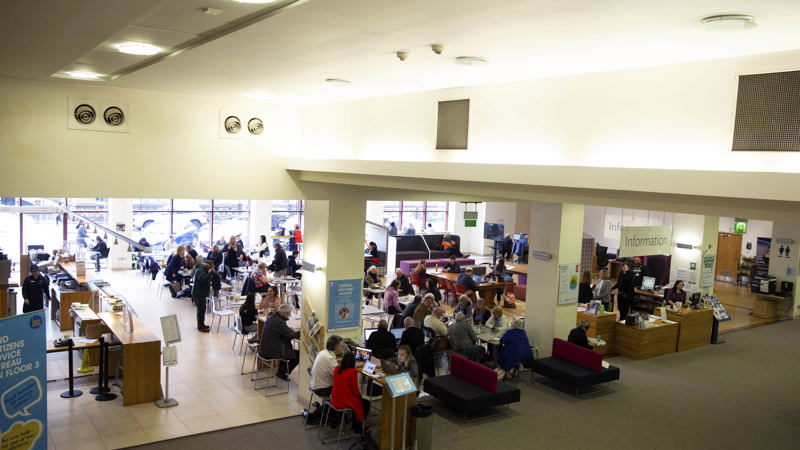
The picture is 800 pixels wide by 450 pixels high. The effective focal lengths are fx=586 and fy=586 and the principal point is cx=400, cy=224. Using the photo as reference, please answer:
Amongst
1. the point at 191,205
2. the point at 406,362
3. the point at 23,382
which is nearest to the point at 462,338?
the point at 406,362

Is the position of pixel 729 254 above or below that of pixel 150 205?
below

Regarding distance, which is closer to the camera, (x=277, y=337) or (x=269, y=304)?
(x=277, y=337)

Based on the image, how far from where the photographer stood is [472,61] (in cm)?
453

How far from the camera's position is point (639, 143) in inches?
178

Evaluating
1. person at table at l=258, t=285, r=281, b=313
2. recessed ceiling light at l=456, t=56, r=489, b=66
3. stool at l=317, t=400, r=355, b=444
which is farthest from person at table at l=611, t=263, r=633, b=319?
recessed ceiling light at l=456, t=56, r=489, b=66

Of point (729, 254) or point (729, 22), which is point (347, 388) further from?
point (729, 254)

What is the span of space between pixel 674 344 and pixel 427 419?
6.60 meters

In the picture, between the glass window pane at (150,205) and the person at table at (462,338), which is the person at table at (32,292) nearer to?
the person at table at (462,338)

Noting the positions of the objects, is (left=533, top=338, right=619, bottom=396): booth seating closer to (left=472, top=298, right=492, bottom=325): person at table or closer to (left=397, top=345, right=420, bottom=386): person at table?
(left=472, top=298, right=492, bottom=325): person at table

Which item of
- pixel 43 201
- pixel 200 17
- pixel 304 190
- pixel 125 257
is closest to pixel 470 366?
pixel 304 190

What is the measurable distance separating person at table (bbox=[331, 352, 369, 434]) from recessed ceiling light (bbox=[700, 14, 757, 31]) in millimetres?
5075

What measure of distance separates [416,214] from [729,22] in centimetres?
2167

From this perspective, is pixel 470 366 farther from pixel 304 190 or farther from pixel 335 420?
pixel 304 190

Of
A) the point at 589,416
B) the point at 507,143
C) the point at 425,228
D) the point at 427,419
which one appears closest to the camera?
the point at 507,143
